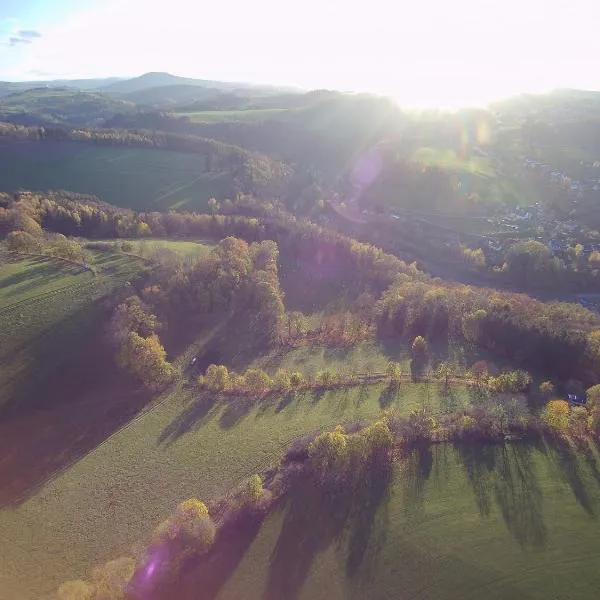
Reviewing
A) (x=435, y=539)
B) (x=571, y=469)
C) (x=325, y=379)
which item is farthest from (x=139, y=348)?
(x=571, y=469)

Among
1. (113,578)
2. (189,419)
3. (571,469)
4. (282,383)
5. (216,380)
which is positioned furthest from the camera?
(216,380)

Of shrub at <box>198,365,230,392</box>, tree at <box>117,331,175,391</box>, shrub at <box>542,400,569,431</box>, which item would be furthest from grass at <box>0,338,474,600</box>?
shrub at <box>542,400,569,431</box>

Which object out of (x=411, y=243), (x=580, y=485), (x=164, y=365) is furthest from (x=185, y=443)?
(x=411, y=243)

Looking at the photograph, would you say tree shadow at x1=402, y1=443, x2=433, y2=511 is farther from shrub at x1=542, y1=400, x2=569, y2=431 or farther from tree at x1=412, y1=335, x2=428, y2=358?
tree at x1=412, y1=335, x2=428, y2=358

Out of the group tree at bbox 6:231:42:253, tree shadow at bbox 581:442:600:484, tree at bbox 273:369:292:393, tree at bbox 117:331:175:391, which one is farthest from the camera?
tree at bbox 6:231:42:253

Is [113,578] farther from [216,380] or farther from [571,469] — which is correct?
[571,469]

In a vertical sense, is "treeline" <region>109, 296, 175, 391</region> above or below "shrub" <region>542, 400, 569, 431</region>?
below
